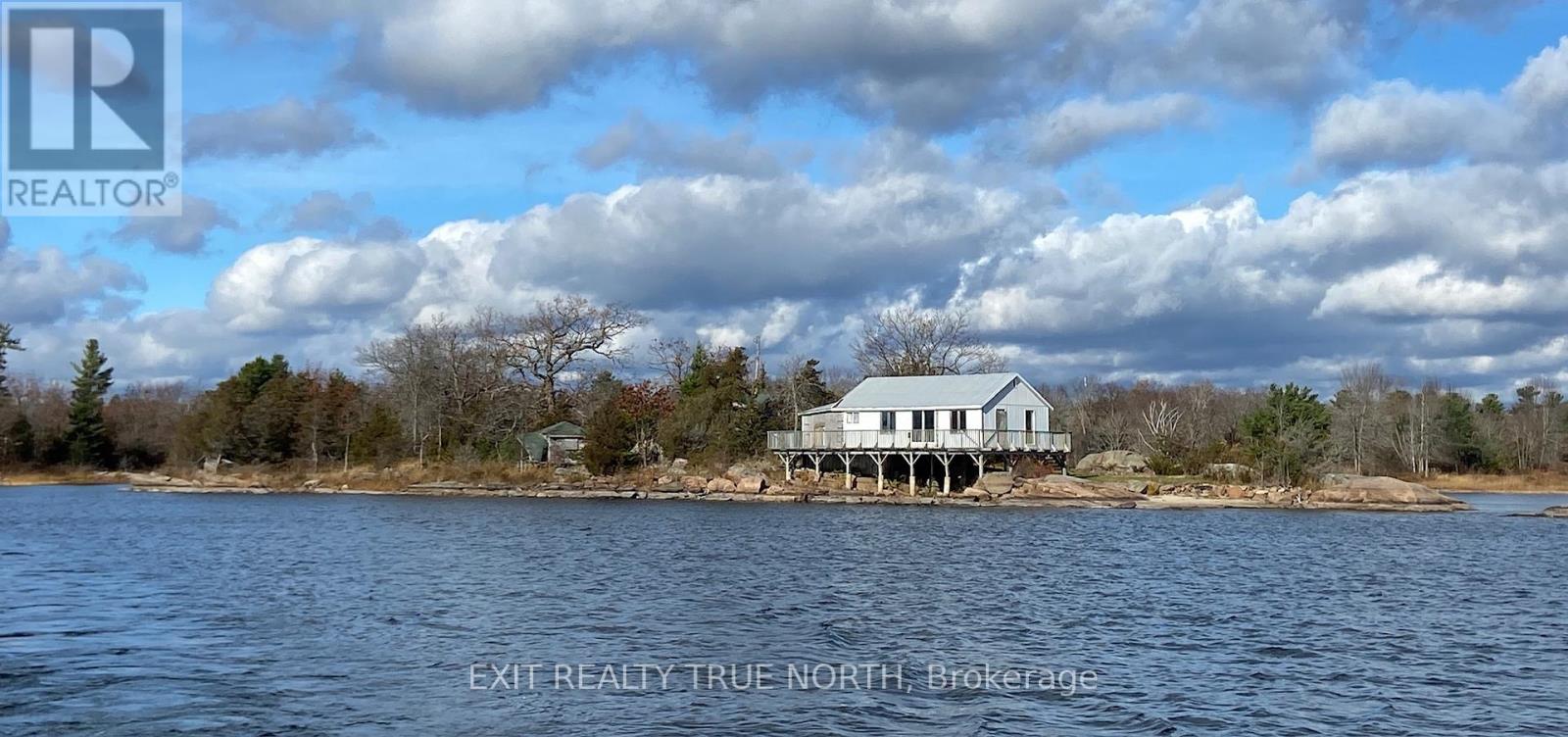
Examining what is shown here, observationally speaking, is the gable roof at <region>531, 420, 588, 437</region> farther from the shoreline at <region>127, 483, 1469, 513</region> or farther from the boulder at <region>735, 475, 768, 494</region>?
the boulder at <region>735, 475, 768, 494</region>

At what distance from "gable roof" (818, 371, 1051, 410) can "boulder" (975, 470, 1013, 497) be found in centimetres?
377

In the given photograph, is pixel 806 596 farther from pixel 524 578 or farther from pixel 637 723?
pixel 637 723

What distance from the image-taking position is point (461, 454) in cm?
7819

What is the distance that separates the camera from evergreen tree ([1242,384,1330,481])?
215 ft

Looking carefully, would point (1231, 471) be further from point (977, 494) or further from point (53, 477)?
point (53, 477)

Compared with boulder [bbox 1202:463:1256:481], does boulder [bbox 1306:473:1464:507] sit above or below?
below

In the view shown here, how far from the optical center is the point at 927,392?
6588 centimetres

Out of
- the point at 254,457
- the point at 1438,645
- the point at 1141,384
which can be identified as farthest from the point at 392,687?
the point at 1141,384

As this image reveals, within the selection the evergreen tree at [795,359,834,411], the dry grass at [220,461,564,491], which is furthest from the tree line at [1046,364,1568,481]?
the dry grass at [220,461,564,491]

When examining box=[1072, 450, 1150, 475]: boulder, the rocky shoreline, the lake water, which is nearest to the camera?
the lake water

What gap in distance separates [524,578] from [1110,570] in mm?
14857

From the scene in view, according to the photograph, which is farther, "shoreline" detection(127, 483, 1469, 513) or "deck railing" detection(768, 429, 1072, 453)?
"deck railing" detection(768, 429, 1072, 453)

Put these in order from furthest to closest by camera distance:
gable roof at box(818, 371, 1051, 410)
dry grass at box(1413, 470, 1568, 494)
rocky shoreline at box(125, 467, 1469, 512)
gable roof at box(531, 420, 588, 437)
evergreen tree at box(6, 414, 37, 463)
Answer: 1. evergreen tree at box(6, 414, 37, 463)
2. dry grass at box(1413, 470, 1568, 494)
3. gable roof at box(531, 420, 588, 437)
4. gable roof at box(818, 371, 1051, 410)
5. rocky shoreline at box(125, 467, 1469, 512)

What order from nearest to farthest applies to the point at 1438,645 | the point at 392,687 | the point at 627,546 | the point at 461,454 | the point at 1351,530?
the point at 392,687, the point at 1438,645, the point at 627,546, the point at 1351,530, the point at 461,454
